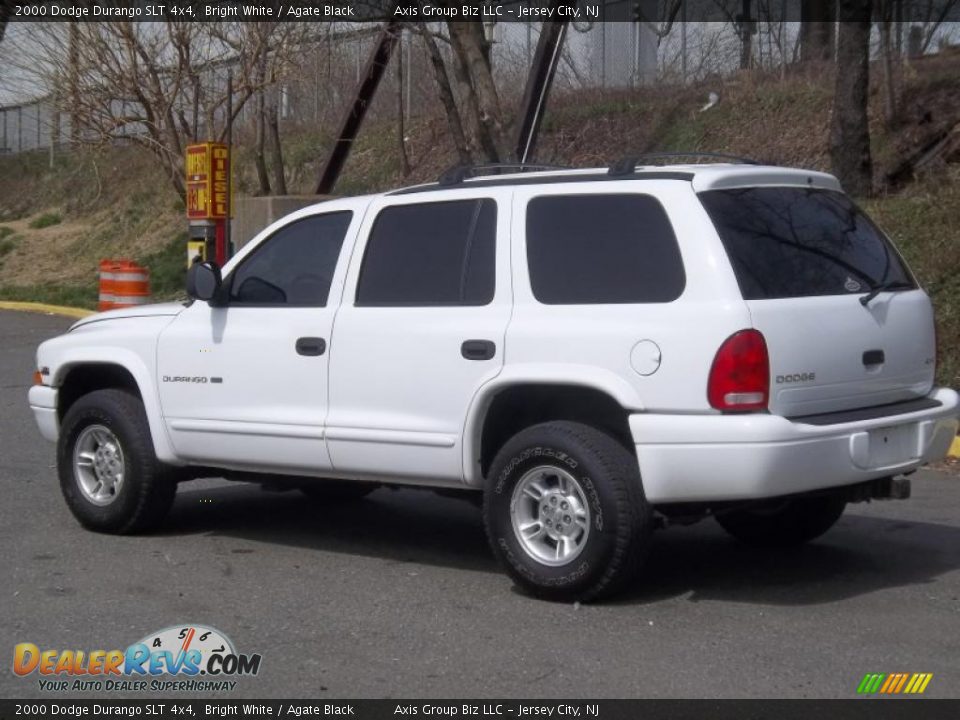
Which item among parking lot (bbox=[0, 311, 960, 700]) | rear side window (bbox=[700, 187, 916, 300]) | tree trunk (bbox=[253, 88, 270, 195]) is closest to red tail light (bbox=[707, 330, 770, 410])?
rear side window (bbox=[700, 187, 916, 300])

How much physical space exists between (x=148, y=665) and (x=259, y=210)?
1729cm

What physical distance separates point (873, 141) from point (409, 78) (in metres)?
11.8

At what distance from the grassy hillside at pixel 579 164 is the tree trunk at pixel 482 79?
418 centimetres

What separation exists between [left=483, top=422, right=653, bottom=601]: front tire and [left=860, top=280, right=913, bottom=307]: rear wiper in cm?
129

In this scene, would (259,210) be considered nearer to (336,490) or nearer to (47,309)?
(47,309)

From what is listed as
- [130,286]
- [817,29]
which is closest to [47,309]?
[130,286]

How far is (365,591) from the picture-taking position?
6.58 meters

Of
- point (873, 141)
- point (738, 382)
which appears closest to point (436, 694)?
point (738, 382)

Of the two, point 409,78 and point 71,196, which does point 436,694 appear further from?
point 71,196

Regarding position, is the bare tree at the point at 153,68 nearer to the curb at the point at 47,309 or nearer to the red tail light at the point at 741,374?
the curb at the point at 47,309

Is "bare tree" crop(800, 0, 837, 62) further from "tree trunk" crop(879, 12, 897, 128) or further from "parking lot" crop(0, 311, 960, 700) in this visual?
"parking lot" crop(0, 311, 960, 700)

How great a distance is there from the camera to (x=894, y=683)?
517 centimetres

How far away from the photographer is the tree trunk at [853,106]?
51.3 feet

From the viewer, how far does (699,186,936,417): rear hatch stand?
5.80m
